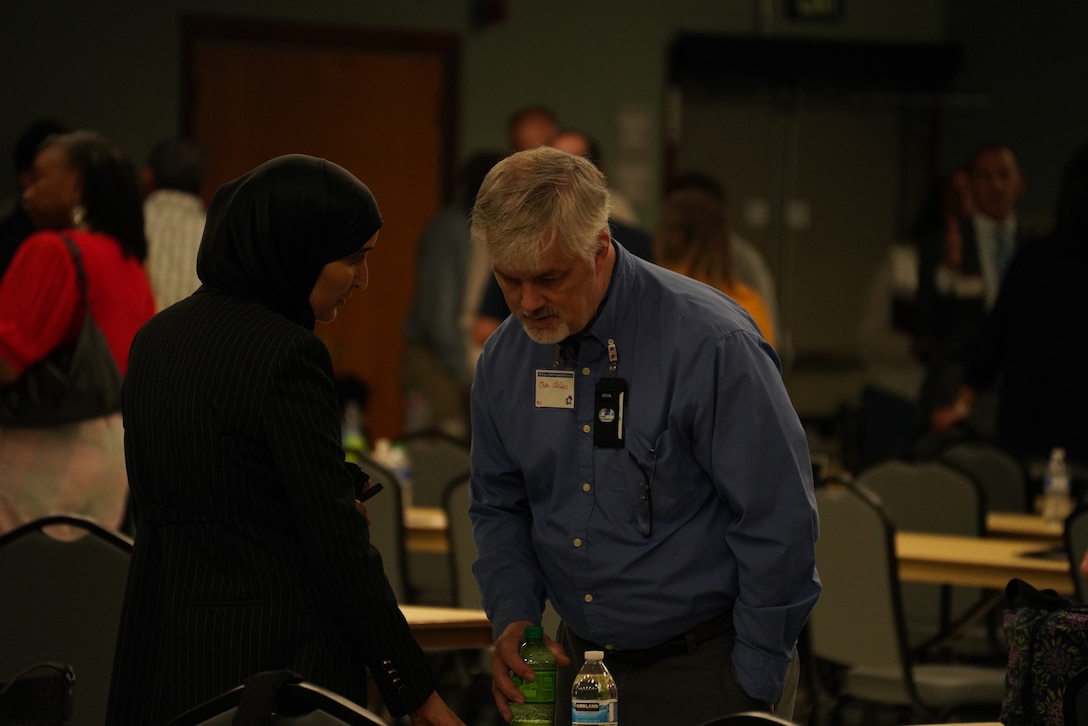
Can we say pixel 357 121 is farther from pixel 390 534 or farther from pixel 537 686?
pixel 537 686

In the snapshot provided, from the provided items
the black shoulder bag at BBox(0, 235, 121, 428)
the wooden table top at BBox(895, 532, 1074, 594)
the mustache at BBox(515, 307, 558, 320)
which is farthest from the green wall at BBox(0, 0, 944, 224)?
the mustache at BBox(515, 307, 558, 320)

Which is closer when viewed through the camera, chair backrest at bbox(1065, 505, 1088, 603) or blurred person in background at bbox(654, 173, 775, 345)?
chair backrest at bbox(1065, 505, 1088, 603)

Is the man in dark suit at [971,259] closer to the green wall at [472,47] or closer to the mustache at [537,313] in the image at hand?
the green wall at [472,47]

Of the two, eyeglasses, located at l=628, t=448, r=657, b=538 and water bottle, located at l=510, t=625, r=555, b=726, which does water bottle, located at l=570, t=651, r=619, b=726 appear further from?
eyeglasses, located at l=628, t=448, r=657, b=538

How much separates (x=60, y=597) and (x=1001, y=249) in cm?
544

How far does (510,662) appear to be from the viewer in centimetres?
265

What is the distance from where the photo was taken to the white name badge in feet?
8.66

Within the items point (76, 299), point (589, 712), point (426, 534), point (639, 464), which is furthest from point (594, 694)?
point (426, 534)

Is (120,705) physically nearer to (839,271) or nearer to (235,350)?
(235,350)

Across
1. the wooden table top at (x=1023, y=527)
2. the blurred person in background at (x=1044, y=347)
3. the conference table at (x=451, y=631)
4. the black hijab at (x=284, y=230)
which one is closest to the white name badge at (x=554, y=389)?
the black hijab at (x=284, y=230)

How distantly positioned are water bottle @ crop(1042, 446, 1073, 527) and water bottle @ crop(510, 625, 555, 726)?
329 centimetres

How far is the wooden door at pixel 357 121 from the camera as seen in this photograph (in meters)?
9.34

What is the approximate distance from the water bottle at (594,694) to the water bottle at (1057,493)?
10.6 ft

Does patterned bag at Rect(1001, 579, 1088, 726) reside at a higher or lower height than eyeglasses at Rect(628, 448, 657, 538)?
lower
